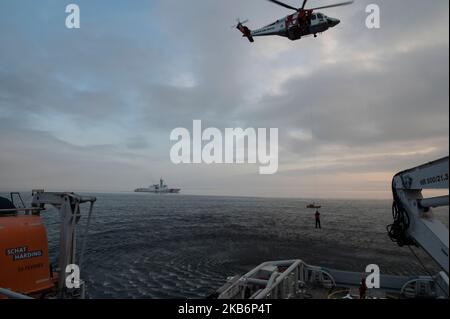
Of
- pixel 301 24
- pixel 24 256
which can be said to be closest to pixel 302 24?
pixel 301 24

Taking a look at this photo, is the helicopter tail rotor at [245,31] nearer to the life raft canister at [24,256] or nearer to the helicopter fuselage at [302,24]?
the helicopter fuselage at [302,24]

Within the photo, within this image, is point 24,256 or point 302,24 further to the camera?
point 302,24

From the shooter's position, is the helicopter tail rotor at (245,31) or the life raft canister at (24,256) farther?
the helicopter tail rotor at (245,31)

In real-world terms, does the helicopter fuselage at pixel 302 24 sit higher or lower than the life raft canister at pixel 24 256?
higher

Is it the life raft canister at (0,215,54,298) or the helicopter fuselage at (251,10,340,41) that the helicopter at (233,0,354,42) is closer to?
the helicopter fuselage at (251,10,340,41)

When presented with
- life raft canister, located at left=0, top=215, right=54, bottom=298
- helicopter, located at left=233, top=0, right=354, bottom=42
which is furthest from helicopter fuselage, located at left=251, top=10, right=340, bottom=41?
life raft canister, located at left=0, top=215, right=54, bottom=298

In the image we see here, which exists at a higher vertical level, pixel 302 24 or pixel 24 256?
pixel 302 24

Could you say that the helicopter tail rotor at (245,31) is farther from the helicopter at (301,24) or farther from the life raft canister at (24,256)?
the life raft canister at (24,256)

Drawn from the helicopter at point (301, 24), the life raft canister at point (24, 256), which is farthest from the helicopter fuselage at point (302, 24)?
the life raft canister at point (24, 256)

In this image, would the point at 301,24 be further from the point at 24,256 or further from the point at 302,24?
the point at 24,256
